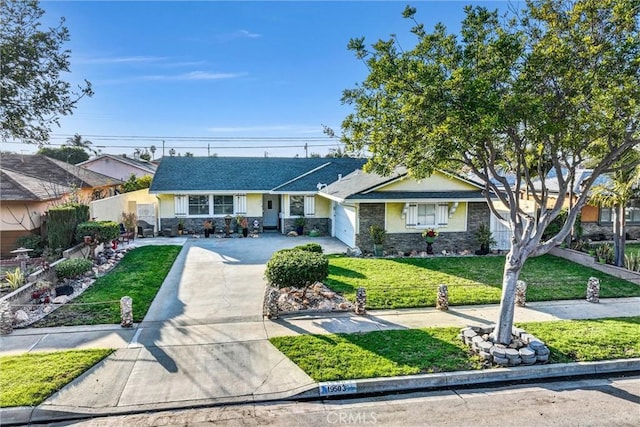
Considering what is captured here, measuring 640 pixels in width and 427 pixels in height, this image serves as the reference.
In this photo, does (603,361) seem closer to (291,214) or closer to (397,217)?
(397,217)

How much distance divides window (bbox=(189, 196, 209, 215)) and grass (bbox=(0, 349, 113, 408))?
1576 centimetres

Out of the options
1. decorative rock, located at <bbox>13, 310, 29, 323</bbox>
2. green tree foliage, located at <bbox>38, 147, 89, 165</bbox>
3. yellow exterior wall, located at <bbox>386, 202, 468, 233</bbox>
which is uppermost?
green tree foliage, located at <bbox>38, 147, 89, 165</bbox>

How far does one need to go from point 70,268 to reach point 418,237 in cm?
1352

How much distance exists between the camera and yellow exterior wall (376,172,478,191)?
17.6 metres

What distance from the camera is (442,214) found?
17969 millimetres

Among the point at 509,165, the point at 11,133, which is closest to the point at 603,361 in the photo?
the point at 509,165

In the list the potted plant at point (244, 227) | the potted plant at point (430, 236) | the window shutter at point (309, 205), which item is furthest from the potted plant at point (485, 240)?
the potted plant at point (244, 227)

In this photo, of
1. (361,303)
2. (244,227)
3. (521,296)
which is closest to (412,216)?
(521,296)

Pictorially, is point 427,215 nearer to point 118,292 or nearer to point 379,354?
point 379,354

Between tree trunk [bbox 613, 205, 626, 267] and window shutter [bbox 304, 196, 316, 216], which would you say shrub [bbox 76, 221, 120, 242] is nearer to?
window shutter [bbox 304, 196, 316, 216]

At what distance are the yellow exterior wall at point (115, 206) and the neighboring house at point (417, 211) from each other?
11387mm

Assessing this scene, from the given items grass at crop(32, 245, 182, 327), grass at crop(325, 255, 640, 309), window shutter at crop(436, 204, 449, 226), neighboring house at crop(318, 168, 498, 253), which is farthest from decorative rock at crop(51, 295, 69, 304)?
window shutter at crop(436, 204, 449, 226)

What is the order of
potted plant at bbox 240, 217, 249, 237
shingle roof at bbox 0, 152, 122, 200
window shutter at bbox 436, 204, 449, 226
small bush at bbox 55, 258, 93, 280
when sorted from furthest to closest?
1. potted plant at bbox 240, 217, 249, 237
2. window shutter at bbox 436, 204, 449, 226
3. shingle roof at bbox 0, 152, 122, 200
4. small bush at bbox 55, 258, 93, 280

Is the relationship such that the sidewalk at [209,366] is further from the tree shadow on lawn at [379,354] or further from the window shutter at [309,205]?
the window shutter at [309,205]
